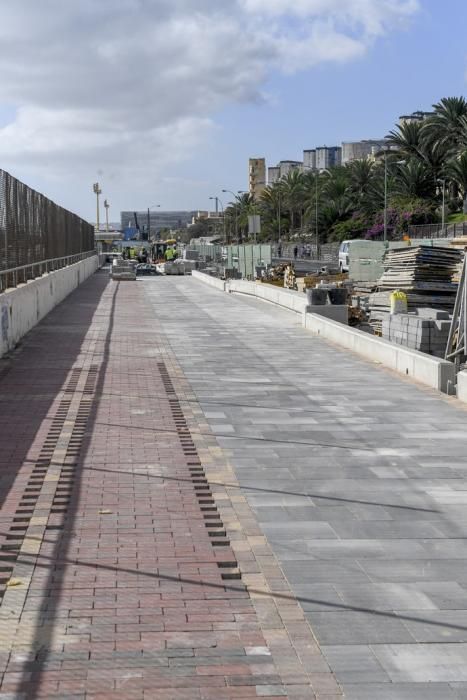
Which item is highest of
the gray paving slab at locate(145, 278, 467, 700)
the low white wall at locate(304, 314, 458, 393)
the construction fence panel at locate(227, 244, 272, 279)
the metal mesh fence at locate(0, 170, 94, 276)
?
the metal mesh fence at locate(0, 170, 94, 276)

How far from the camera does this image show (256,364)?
15797 millimetres

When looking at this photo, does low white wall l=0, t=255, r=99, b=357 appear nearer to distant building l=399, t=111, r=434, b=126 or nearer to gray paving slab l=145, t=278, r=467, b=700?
gray paving slab l=145, t=278, r=467, b=700

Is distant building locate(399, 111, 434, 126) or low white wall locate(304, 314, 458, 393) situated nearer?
low white wall locate(304, 314, 458, 393)

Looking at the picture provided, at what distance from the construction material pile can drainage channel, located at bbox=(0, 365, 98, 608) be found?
13.0m

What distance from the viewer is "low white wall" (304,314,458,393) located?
12727mm

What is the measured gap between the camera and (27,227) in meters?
25.0

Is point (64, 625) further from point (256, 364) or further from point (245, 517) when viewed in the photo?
point (256, 364)

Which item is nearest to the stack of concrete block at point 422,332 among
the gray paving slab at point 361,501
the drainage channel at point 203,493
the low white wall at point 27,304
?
the gray paving slab at point 361,501

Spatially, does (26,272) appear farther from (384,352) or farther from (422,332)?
(422,332)

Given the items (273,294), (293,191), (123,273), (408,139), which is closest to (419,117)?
(293,191)

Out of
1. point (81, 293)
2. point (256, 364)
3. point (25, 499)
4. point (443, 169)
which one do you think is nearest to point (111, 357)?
point (256, 364)

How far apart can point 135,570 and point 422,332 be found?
10550mm

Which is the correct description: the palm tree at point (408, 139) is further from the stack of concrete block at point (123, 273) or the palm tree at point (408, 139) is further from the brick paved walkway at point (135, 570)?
the brick paved walkway at point (135, 570)

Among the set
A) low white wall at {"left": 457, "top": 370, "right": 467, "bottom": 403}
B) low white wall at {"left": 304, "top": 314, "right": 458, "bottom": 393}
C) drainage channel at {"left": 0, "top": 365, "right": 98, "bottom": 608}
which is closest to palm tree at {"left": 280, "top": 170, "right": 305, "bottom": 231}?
low white wall at {"left": 304, "top": 314, "right": 458, "bottom": 393}
